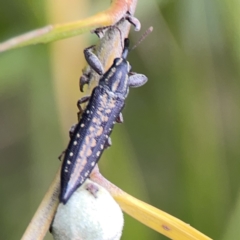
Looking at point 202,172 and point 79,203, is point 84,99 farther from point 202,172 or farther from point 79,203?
point 202,172

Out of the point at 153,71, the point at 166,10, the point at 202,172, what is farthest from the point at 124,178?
the point at 166,10

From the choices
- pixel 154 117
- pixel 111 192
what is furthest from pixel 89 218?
pixel 154 117

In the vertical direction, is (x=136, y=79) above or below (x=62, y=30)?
below

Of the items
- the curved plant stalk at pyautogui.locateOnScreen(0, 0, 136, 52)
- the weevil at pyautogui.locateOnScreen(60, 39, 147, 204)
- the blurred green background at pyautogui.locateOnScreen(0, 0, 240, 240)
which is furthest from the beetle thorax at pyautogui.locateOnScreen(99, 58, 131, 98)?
the curved plant stalk at pyautogui.locateOnScreen(0, 0, 136, 52)

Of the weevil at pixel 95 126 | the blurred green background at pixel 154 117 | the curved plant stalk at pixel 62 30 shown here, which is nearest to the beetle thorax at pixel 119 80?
the weevil at pixel 95 126

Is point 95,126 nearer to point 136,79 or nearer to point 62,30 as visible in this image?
point 136,79
